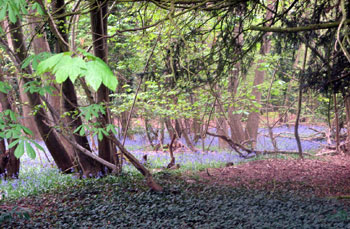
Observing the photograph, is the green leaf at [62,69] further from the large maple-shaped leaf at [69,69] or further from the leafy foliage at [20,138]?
the leafy foliage at [20,138]

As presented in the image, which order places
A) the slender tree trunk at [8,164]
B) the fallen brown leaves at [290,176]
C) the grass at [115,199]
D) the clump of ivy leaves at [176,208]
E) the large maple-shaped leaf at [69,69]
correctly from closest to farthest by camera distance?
the large maple-shaped leaf at [69,69], the clump of ivy leaves at [176,208], the grass at [115,199], the fallen brown leaves at [290,176], the slender tree trunk at [8,164]

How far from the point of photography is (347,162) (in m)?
9.41

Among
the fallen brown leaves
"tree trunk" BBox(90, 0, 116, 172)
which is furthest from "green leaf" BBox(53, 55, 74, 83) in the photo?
the fallen brown leaves

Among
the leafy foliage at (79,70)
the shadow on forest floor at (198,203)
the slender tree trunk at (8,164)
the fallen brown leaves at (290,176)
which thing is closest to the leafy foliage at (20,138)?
the leafy foliage at (79,70)

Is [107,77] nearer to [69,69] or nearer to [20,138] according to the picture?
[69,69]

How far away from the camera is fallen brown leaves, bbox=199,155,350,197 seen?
6410mm

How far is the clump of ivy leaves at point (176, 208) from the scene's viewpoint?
14.5 feet

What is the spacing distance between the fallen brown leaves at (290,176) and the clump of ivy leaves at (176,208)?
67 centimetres

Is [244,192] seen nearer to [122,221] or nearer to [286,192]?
[286,192]

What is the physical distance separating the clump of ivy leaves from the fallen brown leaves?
0.67 metres

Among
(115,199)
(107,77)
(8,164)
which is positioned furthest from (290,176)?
(8,164)

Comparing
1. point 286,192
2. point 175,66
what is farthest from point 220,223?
point 175,66

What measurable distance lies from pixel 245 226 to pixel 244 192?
6.29 ft

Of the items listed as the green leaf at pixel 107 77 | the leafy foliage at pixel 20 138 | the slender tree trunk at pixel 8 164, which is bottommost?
the slender tree trunk at pixel 8 164
